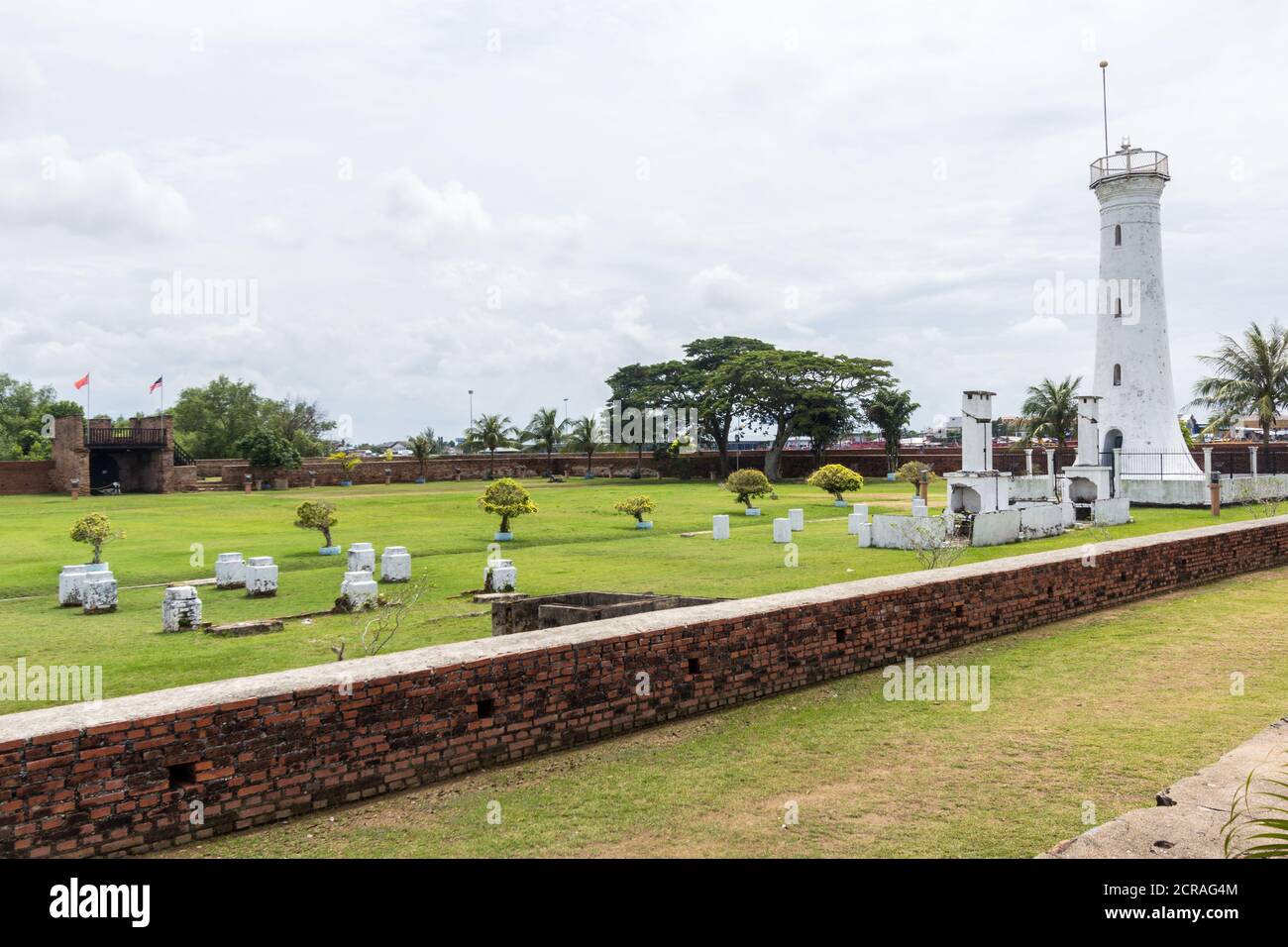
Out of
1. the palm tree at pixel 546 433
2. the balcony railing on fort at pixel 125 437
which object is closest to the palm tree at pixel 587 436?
the palm tree at pixel 546 433

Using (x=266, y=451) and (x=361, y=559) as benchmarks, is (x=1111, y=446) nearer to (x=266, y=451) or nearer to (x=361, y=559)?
(x=361, y=559)

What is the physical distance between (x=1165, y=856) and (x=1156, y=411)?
27951mm

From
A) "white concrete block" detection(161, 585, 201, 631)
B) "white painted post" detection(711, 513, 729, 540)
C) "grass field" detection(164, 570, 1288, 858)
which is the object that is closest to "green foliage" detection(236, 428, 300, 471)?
"white painted post" detection(711, 513, 729, 540)

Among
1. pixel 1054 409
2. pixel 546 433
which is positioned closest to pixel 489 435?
pixel 546 433

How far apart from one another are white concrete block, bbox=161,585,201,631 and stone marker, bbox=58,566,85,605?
2.72 m

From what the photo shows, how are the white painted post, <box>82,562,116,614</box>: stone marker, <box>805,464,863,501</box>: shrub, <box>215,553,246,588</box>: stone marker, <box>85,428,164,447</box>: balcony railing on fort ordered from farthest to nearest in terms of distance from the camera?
<box>85,428,164,447</box>: balcony railing on fort, <box>805,464,863,501</box>: shrub, the white painted post, <box>215,553,246,588</box>: stone marker, <box>82,562,116,614</box>: stone marker

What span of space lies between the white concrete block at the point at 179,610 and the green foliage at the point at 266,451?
3228cm

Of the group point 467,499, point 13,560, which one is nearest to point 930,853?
point 13,560

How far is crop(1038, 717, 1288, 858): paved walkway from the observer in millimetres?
3566

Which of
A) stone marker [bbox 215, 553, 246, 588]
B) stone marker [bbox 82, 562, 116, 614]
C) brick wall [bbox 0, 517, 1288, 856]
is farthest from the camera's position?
stone marker [bbox 215, 553, 246, 588]

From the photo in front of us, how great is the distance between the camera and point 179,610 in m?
11.1

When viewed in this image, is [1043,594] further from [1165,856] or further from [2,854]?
[2,854]

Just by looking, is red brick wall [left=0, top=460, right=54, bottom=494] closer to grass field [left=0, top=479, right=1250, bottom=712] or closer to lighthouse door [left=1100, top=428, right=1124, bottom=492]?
grass field [left=0, top=479, right=1250, bottom=712]

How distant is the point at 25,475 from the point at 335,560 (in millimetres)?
26366
